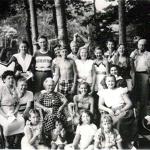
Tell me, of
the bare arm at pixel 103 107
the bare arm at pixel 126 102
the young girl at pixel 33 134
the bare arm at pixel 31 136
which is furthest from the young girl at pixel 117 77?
the bare arm at pixel 31 136

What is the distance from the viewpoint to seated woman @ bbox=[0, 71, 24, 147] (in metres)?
3.91

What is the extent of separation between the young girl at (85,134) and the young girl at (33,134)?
12.5 inches

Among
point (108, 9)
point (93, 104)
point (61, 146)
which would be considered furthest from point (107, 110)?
point (108, 9)

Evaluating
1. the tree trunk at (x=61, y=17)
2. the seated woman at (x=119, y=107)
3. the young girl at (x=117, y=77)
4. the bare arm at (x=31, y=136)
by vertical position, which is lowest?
the bare arm at (x=31, y=136)

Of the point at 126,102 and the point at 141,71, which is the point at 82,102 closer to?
the point at 126,102

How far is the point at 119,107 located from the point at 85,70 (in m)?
0.75

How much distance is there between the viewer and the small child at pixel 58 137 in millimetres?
3744

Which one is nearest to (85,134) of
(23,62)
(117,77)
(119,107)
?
(119,107)

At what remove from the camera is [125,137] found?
3881 millimetres

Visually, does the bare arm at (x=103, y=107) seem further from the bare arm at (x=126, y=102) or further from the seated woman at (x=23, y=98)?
the seated woman at (x=23, y=98)

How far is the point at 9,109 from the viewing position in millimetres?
4043

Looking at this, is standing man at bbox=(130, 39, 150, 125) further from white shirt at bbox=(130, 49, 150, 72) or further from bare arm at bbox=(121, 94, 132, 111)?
bare arm at bbox=(121, 94, 132, 111)

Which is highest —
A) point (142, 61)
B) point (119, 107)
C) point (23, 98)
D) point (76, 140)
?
point (142, 61)

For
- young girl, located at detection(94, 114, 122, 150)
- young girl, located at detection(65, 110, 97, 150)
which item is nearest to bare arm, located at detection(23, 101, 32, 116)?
young girl, located at detection(65, 110, 97, 150)
